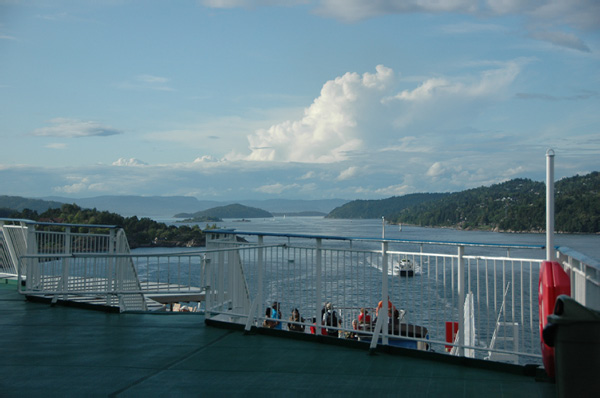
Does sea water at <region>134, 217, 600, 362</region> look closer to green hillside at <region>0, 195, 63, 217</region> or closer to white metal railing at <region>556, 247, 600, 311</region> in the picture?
white metal railing at <region>556, 247, 600, 311</region>

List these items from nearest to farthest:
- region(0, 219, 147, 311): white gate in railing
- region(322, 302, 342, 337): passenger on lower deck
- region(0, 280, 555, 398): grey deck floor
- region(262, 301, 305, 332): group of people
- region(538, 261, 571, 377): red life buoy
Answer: region(538, 261, 571, 377): red life buoy < region(0, 280, 555, 398): grey deck floor < region(262, 301, 305, 332): group of people < region(322, 302, 342, 337): passenger on lower deck < region(0, 219, 147, 311): white gate in railing

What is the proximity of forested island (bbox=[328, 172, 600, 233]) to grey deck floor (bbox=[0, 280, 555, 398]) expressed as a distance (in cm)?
7613

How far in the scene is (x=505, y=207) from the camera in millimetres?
123750

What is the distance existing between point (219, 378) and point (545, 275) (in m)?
3.25

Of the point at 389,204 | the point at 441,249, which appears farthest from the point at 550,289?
the point at 389,204

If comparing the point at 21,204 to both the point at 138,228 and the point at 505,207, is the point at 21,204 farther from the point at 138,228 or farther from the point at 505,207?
the point at 505,207

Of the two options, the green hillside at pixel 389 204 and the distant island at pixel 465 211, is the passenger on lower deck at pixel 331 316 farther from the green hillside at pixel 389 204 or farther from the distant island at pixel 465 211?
the green hillside at pixel 389 204

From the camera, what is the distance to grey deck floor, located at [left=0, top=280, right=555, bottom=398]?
4941 mm

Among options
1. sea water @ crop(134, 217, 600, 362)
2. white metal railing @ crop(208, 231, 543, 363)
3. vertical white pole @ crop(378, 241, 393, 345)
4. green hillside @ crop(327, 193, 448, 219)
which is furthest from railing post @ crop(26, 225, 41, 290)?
green hillside @ crop(327, 193, 448, 219)

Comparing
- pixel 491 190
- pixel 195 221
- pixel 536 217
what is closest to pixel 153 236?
pixel 195 221

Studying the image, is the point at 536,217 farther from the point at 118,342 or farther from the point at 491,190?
the point at 118,342

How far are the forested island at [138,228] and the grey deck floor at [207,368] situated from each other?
5857 centimetres

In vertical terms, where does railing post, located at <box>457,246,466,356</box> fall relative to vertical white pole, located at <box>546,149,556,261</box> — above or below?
below

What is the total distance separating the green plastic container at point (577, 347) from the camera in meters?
3.69
